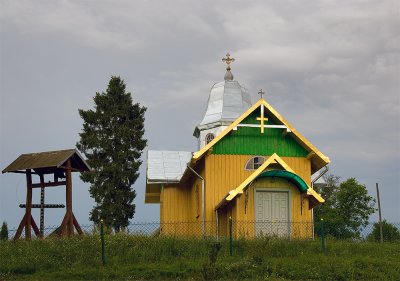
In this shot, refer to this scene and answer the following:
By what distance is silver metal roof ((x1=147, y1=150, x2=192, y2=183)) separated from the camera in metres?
27.7

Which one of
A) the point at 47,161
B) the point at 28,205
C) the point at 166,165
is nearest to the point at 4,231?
the point at 28,205

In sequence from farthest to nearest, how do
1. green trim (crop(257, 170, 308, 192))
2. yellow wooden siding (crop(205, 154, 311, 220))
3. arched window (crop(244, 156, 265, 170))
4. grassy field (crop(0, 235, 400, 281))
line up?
arched window (crop(244, 156, 265, 170)), yellow wooden siding (crop(205, 154, 311, 220)), green trim (crop(257, 170, 308, 192)), grassy field (crop(0, 235, 400, 281))

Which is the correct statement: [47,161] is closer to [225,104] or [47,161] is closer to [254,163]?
[254,163]

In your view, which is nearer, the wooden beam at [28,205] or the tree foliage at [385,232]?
the wooden beam at [28,205]

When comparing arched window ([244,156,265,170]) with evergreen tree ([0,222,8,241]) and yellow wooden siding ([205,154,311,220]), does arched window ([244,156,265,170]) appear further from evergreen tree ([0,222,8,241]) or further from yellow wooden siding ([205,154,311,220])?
evergreen tree ([0,222,8,241])

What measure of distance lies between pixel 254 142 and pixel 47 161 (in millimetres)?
8040

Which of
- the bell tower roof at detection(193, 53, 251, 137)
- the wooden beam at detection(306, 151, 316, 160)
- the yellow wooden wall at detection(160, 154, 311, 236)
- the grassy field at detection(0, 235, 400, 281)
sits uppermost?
the bell tower roof at detection(193, 53, 251, 137)

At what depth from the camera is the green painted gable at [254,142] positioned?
81.8 feet

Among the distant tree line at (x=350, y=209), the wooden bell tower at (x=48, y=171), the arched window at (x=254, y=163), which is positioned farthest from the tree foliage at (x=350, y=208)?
the wooden bell tower at (x=48, y=171)

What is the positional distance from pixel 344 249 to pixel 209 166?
674cm

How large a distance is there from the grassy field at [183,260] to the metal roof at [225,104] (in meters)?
11.1

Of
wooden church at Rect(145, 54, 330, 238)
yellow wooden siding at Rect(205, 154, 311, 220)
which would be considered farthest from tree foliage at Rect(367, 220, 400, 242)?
yellow wooden siding at Rect(205, 154, 311, 220)

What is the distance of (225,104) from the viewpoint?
30750mm

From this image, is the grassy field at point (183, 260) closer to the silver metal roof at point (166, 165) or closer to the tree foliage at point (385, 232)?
the silver metal roof at point (166, 165)
